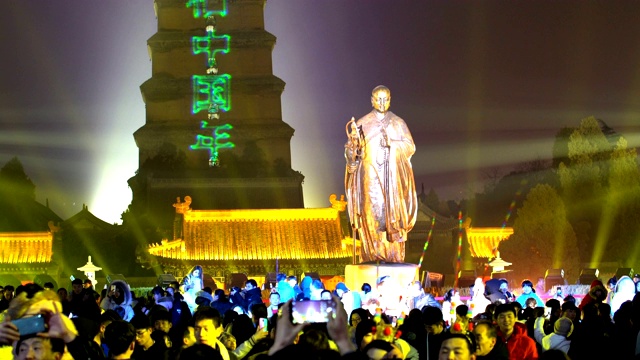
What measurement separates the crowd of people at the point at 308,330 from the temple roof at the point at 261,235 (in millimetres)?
18115

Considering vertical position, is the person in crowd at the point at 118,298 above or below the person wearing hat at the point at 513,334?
above

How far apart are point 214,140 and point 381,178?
3699cm

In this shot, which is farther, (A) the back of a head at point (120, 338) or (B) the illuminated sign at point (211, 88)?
(B) the illuminated sign at point (211, 88)

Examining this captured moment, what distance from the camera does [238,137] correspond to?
181 ft

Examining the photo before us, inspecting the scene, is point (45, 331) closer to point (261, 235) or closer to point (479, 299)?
point (479, 299)

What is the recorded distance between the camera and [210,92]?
182ft

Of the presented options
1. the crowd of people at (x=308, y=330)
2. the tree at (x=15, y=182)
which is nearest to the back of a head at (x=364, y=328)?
the crowd of people at (x=308, y=330)

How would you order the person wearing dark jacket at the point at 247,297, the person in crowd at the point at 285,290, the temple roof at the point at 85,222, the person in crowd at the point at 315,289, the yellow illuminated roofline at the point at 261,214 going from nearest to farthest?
the person wearing dark jacket at the point at 247,297, the person in crowd at the point at 315,289, the person in crowd at the point at 285,290, the yellow illuminated roofline at the point at 261,214, the temple roof at the point at 85,222

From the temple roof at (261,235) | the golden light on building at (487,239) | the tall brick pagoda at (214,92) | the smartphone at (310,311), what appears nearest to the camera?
the smartphone at (310,311)

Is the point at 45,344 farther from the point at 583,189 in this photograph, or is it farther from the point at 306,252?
the point at 583,189

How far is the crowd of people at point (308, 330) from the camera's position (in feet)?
22.1

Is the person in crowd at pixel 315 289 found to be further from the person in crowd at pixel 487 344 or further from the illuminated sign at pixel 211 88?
the illuminated sign at pixel 211 88

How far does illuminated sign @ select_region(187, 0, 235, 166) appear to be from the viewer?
5491 centimetres

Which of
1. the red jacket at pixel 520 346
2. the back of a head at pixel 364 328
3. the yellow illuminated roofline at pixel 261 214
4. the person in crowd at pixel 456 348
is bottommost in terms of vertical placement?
the person in crowd at pixel 456 348
